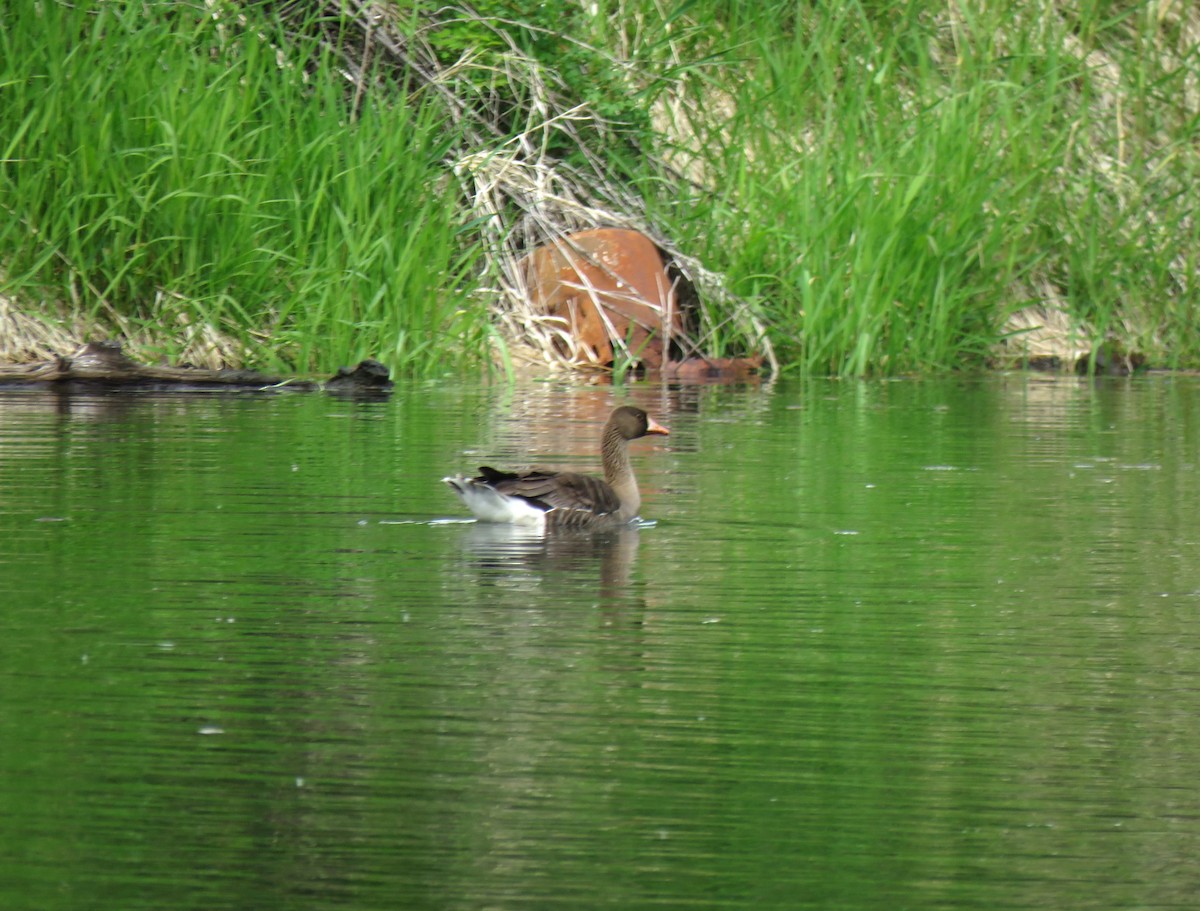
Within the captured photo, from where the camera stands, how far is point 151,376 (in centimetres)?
1179

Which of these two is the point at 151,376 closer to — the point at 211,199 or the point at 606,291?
the point at 211,199

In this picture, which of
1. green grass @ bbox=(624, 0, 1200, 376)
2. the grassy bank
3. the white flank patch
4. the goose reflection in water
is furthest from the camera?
green grass @ bbox=(624, 0, 1200, 376)

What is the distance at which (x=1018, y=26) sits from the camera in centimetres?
1880

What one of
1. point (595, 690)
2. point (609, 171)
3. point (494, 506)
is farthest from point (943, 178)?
point (595, 690)

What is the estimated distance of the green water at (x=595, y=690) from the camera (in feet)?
10.8

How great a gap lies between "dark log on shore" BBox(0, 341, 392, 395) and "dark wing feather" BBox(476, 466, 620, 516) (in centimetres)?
458

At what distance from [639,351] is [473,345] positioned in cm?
170

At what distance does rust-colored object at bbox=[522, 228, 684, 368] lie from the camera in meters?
15.1

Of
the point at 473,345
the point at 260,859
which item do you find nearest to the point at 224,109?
the point at 473,345

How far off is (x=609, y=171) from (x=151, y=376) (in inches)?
205

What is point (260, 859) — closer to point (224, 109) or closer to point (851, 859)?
point (851, 859)

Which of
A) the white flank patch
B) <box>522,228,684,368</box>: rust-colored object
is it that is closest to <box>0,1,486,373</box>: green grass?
<box>522,228,684,368</box>: rust-colored object

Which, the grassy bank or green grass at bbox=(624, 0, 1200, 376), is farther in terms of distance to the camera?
green grass at bbox=(624, 0, 1200, 376)

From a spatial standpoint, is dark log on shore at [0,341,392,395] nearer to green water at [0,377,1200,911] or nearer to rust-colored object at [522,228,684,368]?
green water at [0,377,1200,911]
